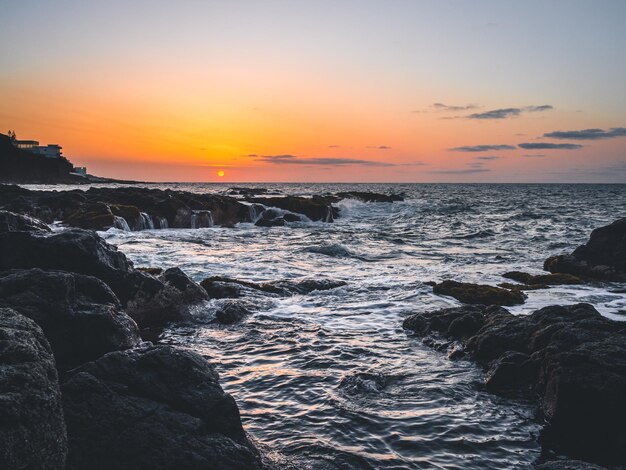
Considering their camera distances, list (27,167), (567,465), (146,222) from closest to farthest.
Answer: (567,465) < (146,222) < (27,167)

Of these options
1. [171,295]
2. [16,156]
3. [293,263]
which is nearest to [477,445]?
[171,295]

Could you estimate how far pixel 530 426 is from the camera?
700 centimetres

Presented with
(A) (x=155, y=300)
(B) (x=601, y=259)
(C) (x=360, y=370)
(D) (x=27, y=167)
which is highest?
(D) (x=27, y=167)

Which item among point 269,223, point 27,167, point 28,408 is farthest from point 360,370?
point 27,167

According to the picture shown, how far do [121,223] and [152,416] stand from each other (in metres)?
30.2

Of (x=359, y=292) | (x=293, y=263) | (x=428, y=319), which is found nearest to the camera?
(x=428, y=319)

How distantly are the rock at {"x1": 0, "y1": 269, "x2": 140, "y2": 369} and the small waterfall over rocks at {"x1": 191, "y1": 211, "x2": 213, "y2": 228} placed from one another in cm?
3098

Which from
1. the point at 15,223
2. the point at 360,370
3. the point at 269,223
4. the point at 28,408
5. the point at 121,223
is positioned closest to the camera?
the point at 28,408

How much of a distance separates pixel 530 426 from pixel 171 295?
28.4 feet

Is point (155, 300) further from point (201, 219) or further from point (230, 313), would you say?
point (201, 219)

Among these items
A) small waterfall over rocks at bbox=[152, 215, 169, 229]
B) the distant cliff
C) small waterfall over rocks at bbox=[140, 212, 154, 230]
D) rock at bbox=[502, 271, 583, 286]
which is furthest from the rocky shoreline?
the distant cliff

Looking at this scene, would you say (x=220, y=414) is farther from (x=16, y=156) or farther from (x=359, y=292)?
(x=16, y=156)

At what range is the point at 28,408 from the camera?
3.79 meters

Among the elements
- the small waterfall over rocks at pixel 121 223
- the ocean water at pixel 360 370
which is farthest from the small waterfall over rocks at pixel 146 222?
the ocean water at pixel 360 370
